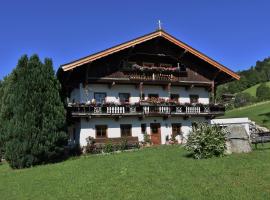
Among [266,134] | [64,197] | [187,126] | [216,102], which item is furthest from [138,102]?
[64,197]

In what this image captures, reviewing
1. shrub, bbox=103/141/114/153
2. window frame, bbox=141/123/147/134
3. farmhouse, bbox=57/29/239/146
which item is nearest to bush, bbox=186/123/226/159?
shrub, bbox=103/141/114/153

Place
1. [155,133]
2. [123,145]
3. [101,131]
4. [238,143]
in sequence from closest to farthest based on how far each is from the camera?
1. [238,143]
2. [123,145]
3. [101,131]
4. [155,133]

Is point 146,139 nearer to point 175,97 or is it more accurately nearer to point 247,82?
point 175,97

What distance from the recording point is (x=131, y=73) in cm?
2994

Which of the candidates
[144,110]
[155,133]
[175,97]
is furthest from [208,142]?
[175,97]

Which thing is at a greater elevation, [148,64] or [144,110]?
[148,64]

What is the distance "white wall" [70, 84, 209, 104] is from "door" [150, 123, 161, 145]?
2511 mm

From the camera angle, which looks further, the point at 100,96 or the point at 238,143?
the point at 100,96

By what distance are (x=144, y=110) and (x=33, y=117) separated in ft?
31.5

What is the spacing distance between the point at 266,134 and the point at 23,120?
14174mm

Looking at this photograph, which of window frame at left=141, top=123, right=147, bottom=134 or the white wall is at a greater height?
the white wall

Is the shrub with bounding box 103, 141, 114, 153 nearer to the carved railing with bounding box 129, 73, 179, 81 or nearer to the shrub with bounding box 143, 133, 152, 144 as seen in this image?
the shrub with bounding box 143, 133, 152, 144

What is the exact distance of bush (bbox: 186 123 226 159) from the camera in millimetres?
16078

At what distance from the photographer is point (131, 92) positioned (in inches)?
1200
